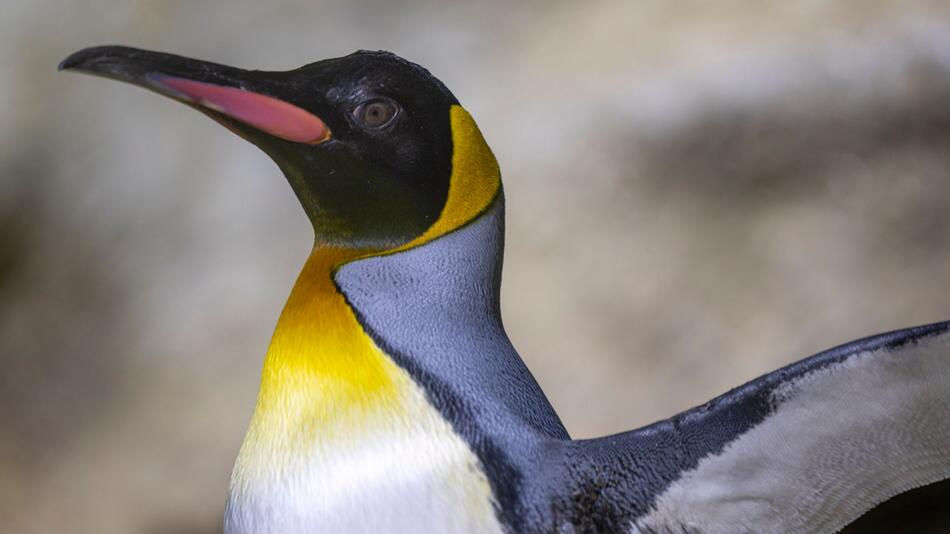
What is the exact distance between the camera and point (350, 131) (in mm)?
945

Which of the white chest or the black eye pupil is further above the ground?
the black eye pupil

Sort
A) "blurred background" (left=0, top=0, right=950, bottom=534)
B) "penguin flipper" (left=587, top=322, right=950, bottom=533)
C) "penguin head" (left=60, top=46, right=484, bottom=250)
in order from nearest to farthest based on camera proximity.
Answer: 1. "penguin flipper" (left=587, top=322, right=950, bottom=533)
2. "penguin head" (left=60, top=46, right=484, bottom=250)
3. "blurred background" (left=0, top=0, right=950, bottom=534)

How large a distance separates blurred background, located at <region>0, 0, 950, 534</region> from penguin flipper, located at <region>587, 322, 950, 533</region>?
1.36 metres

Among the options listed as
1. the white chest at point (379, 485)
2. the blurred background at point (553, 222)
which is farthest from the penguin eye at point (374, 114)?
the blurred background at point (553, 222)

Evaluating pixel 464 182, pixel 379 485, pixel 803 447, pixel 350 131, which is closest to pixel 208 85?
pixel 350 131

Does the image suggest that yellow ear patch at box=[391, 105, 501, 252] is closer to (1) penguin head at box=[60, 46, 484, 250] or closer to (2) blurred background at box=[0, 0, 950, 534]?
(1) penguin head at box=[60, 46, 484, 250]

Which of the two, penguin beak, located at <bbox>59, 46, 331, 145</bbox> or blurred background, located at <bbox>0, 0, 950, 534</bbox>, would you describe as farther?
blurred background, located at <bbox>0, 0, 950, 534</bbox>

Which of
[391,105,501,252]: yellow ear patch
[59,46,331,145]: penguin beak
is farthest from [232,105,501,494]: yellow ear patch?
[59,46,331,145]: penguin beak

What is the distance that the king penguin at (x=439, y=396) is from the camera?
31.6 inches

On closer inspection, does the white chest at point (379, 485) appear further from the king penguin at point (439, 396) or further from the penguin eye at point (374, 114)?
the penguin eye at point (374, 114)

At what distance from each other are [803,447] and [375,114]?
0.46 m

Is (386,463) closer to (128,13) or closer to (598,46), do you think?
(598,46)

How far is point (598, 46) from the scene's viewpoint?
92.2 inches

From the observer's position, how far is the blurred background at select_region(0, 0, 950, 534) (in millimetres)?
2201
